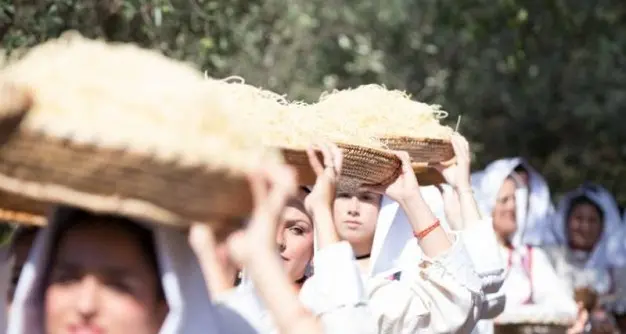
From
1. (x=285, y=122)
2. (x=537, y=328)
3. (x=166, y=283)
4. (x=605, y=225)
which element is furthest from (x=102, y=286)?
(x=605, y=225)

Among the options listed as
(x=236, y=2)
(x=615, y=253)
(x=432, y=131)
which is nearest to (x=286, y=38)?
(x=615, y=253)

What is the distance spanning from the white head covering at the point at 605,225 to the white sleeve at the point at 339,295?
8980 mm

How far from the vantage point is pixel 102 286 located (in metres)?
3.52

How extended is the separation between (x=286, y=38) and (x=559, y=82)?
5816 millimetres

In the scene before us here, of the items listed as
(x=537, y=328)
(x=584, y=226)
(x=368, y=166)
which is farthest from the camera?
(x=584, y=226)

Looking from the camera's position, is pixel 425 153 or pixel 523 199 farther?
pixel 523 199

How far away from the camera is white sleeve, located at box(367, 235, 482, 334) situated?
6.48 metres

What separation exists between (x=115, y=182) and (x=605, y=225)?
457 inches

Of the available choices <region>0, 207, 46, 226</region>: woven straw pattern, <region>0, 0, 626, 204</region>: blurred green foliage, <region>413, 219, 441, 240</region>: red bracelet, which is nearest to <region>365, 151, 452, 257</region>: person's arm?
<region>413, 219, 441, 240</region>: red bracelet

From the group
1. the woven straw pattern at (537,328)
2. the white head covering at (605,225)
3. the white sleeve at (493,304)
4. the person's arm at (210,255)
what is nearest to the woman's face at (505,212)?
the woven straw pattern at (537,328)

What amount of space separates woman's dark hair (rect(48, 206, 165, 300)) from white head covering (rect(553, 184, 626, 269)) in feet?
34.9

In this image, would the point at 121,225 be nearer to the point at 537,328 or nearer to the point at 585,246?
the point at 537,328

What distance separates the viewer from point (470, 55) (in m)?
20.9

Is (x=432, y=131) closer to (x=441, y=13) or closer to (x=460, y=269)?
(x=460, y=269)
